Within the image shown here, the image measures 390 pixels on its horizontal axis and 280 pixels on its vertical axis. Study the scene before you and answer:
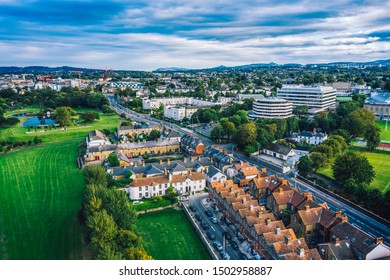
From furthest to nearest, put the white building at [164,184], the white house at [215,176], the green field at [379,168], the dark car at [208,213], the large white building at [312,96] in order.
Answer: the large white building at [312,96]
the green field at [379,168]
the white house at [215,176]
the white building at [164,184]
the dark car at [208,213]

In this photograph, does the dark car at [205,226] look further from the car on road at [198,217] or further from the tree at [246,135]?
the tree at [246,135]

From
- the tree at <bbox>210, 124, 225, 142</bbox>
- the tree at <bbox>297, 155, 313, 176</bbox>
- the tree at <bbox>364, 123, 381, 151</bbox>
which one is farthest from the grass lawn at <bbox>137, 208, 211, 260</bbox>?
the tree at <bbox>364, 123, 381, 151</bbox>

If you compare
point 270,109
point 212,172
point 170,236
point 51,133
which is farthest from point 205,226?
point 270,109

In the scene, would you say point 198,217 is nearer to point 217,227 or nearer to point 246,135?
point 217,227

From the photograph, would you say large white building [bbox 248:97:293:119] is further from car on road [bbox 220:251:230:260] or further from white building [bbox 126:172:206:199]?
car on road [bbox 220:251:230:260]

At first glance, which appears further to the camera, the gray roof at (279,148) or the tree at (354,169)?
the gray roof at (279,148)

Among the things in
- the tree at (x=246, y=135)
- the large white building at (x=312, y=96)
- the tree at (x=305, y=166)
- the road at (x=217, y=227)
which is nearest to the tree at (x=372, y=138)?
the tree at (x=305, y=166)

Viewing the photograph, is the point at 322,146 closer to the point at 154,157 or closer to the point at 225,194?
the point at 225,194
